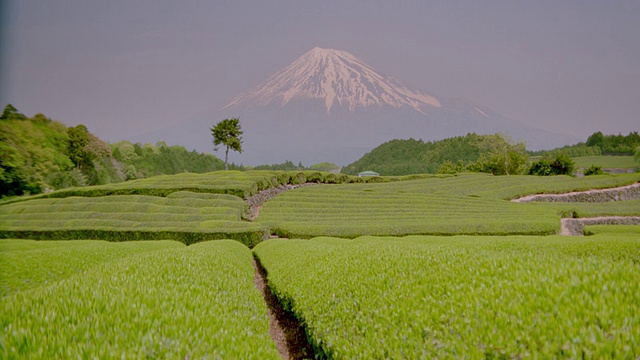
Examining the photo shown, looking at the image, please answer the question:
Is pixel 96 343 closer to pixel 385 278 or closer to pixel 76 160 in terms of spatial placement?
pixel 385 278

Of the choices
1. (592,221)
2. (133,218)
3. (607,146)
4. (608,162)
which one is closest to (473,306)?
(133,218)

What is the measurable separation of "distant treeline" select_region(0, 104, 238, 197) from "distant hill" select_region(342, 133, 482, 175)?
75.3 meters

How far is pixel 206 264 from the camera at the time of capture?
35.8ft

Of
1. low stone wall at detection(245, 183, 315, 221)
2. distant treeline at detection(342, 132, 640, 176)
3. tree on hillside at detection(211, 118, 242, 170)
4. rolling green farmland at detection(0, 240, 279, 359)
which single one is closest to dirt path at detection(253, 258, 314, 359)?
rolling green farmland at detection(0, 240, 279, 359)

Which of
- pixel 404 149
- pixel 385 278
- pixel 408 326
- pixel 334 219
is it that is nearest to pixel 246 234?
pixel 334 219

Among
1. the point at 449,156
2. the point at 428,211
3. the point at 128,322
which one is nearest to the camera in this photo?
the point at 128,322

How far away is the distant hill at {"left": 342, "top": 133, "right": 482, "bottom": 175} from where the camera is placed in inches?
5669

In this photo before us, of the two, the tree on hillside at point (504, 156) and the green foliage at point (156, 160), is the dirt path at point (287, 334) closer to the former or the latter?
the tree on hillside at point (504, 156)

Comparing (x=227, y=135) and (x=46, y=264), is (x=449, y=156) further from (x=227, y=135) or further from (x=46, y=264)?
(x=46, y=264)

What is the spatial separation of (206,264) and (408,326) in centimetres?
722

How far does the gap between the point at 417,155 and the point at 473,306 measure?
562 ft

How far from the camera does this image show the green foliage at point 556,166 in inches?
2810

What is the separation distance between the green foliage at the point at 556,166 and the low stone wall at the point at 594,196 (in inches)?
1008

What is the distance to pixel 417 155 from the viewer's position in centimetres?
16988
